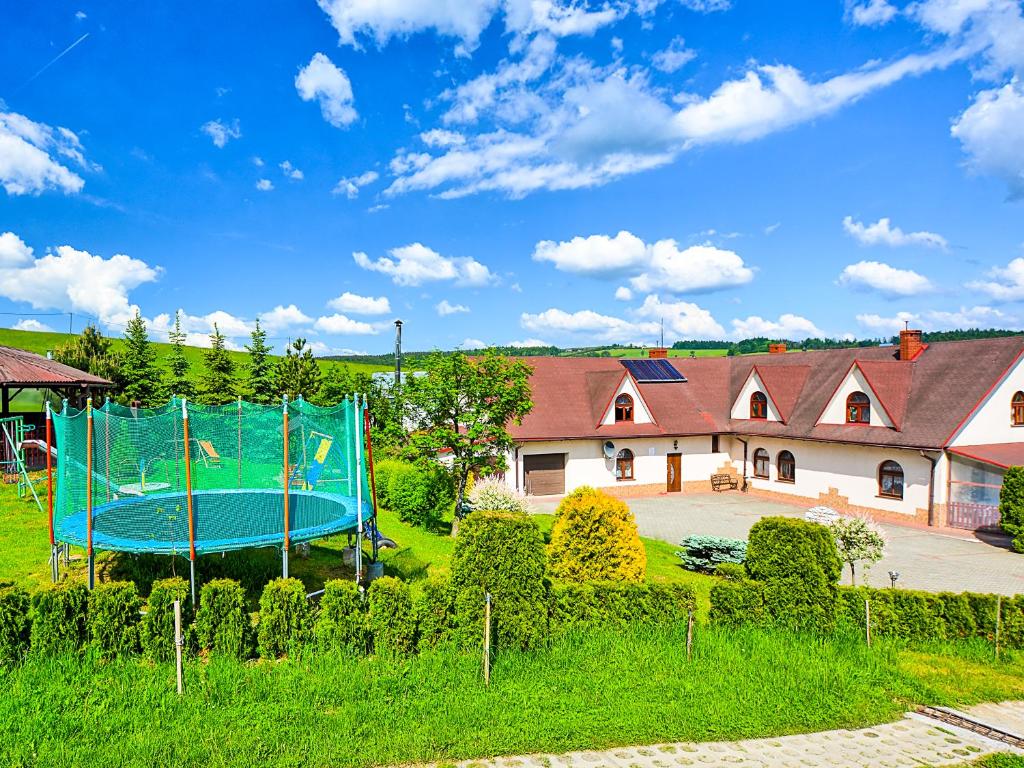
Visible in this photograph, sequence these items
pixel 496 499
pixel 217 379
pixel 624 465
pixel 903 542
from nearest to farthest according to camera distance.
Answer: pixel 496 499, pixel 903 542, pixel 624 465, pixel 217 379

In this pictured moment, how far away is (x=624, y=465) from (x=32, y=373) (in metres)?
23.4

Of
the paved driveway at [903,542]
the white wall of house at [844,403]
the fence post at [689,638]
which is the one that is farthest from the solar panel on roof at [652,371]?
the fence post at [689,638]

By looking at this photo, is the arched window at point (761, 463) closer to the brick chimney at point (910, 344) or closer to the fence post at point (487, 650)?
the brick chimney at point (910, 344)

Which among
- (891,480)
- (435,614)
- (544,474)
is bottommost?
(544,474)

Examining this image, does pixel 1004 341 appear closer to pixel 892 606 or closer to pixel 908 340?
pixel 908 340

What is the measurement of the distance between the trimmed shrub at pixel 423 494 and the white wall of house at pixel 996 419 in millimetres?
17346

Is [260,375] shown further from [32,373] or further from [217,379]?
[32,373]

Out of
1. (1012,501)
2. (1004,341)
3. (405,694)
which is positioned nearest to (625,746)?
(405,694)

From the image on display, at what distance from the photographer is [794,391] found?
28734 millimetres

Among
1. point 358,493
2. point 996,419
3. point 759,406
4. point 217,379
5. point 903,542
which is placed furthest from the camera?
point 217,379

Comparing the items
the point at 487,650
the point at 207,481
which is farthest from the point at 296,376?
the point at 487,650

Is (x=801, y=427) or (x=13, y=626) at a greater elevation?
(x=801, y=427)

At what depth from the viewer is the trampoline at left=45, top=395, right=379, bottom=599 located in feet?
33.6

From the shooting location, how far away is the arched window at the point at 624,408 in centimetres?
2859
